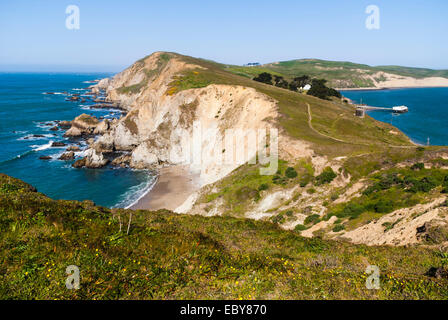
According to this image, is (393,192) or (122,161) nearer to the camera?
(393,192)

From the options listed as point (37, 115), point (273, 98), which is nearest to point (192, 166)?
point (273, 98)

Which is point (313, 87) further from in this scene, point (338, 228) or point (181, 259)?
point (181, 259)

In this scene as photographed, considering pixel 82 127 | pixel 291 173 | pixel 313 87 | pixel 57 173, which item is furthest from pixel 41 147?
pixel 313 87

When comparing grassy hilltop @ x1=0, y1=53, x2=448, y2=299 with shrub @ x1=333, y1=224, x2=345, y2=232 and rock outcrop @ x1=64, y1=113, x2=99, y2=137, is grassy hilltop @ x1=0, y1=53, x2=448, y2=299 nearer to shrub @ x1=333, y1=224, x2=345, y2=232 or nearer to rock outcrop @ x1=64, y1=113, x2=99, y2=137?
shrub @ x1=333, y1=224, x2=345, y2=232

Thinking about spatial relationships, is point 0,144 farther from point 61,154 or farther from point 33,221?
point 33,221

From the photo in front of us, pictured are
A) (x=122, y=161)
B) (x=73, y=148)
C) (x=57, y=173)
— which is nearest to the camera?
(x=57, y=173)
